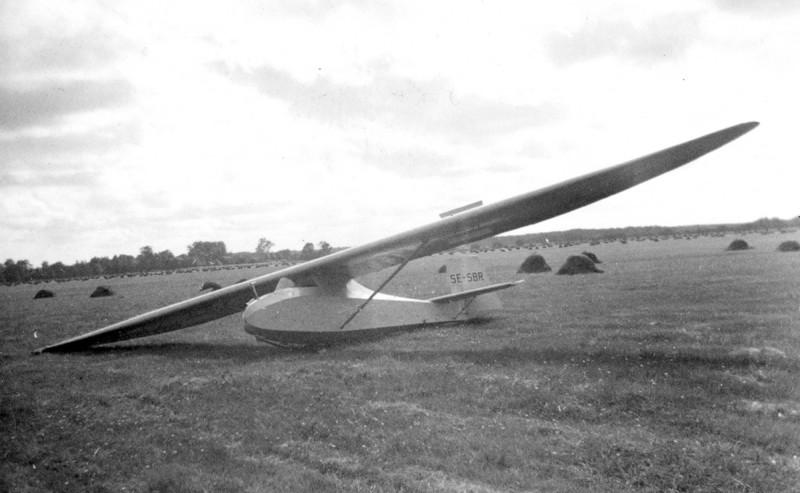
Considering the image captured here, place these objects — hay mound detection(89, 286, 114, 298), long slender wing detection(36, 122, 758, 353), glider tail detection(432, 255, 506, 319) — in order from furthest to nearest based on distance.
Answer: hay mound detection(89, 286, 114, 298), glider tail detection(432, 255, 506, 319), long slender wing detection(36, 122, 758, 353)

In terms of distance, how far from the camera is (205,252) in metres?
97.4

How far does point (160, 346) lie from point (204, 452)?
7.92 metres

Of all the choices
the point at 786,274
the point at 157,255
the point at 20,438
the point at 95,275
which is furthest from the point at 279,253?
the point at 20,438

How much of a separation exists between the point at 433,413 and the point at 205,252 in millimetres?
99161

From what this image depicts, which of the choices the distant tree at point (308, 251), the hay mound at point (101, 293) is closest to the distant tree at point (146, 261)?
the distant tree at point (308, 251)

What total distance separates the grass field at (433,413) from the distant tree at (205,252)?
90256 millimetres

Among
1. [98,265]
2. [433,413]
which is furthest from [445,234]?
[98,265]

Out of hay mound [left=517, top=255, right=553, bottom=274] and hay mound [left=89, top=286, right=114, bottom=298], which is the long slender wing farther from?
hay mound [left=89, top=286, right=114, bottom=298]

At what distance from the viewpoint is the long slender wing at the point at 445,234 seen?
7.16 metres

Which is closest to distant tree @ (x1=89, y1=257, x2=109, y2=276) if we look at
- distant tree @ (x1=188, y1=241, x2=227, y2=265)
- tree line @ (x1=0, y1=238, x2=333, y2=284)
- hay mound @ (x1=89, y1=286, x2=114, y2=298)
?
tree line @ (x1=0, y1=238, x2=333, y2=284)

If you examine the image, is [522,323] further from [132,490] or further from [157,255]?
[157,255]

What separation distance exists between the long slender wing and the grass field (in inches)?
34.9

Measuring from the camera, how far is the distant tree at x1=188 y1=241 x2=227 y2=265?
96812mm

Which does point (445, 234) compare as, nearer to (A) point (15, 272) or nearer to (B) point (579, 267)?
(A) point (15, 272)
